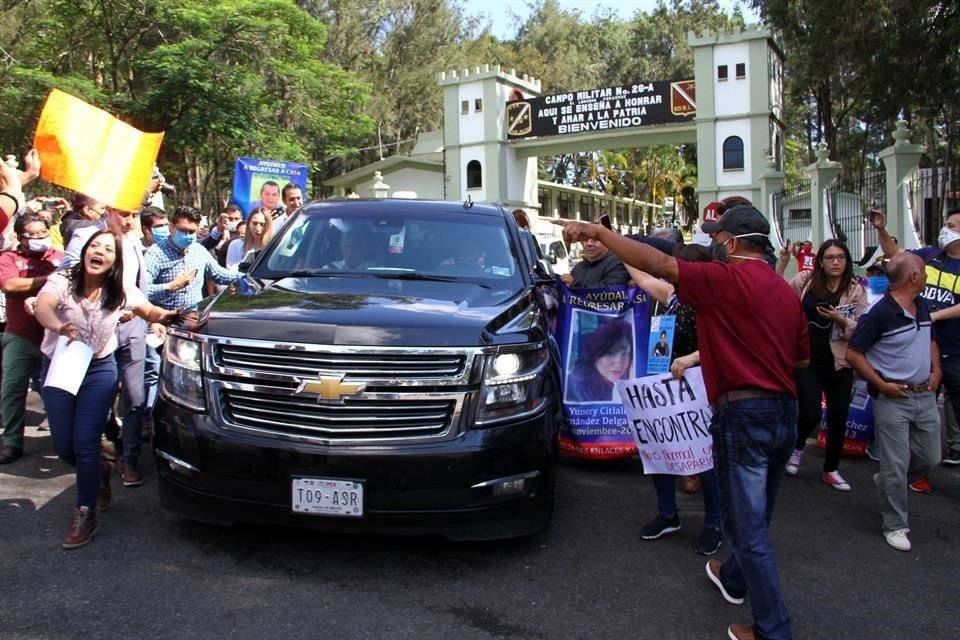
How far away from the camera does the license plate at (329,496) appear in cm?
383

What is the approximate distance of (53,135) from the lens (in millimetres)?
4809

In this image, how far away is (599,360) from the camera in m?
6.08

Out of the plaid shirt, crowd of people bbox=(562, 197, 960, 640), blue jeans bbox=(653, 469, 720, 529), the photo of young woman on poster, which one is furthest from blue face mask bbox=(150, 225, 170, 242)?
blue jeans bbox=(653, 469, 720, 529)

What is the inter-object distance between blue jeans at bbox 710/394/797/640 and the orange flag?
12.3ft

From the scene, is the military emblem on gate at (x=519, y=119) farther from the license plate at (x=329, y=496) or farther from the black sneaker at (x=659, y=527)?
the license plate at (x=329, y=496)

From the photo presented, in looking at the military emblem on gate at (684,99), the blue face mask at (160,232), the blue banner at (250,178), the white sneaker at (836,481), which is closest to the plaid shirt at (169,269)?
the blue face mask at (160,232)

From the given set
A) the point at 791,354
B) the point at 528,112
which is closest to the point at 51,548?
the point at 791,354

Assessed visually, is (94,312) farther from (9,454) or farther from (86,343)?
(9,454)

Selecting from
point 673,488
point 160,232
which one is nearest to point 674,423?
point 673,488

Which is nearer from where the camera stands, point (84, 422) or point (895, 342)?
point (84, 422)

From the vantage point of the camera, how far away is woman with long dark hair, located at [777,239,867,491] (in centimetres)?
582

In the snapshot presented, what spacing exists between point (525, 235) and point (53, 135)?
313 cm

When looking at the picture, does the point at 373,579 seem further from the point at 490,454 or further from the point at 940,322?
the point at 940,322

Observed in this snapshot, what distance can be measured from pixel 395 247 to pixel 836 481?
3585 mm
